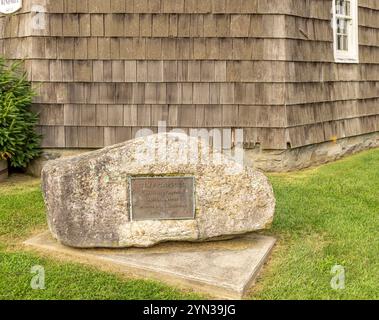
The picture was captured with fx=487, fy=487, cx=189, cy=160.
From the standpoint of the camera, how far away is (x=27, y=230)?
4.79 meters

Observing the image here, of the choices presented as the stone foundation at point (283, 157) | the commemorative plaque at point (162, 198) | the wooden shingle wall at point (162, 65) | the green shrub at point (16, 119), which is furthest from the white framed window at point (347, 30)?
the commemorative plaque at point (162, 198)

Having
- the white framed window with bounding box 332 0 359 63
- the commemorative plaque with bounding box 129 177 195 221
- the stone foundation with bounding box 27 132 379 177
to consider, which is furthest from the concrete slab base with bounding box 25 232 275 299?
the white framed window with bounding box 332 0 359 63

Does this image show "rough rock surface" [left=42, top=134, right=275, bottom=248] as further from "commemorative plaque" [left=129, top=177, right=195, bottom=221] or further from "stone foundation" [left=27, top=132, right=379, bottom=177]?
"stone foundation" [left=27, top=132, right=379, bottom=177]

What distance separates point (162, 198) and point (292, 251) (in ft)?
4.08

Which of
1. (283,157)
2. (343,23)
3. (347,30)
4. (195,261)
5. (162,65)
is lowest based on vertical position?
(195,261)

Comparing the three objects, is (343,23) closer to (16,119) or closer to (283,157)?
(283,157)

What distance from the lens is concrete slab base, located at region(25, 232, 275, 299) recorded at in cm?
354

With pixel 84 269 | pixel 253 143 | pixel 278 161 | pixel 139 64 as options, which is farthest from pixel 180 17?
pixel 84 269

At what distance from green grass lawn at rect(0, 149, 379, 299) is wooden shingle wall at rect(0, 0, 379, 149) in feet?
3.72

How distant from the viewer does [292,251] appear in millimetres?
4258

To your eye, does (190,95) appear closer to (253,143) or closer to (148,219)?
(253,143)

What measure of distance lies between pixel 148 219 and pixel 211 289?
0.84 metres

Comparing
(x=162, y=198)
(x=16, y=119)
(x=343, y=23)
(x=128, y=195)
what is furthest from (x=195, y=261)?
(x=343, y=23)

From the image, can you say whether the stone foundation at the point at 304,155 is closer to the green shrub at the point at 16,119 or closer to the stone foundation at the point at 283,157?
the stone foundation at the point at 283,157
